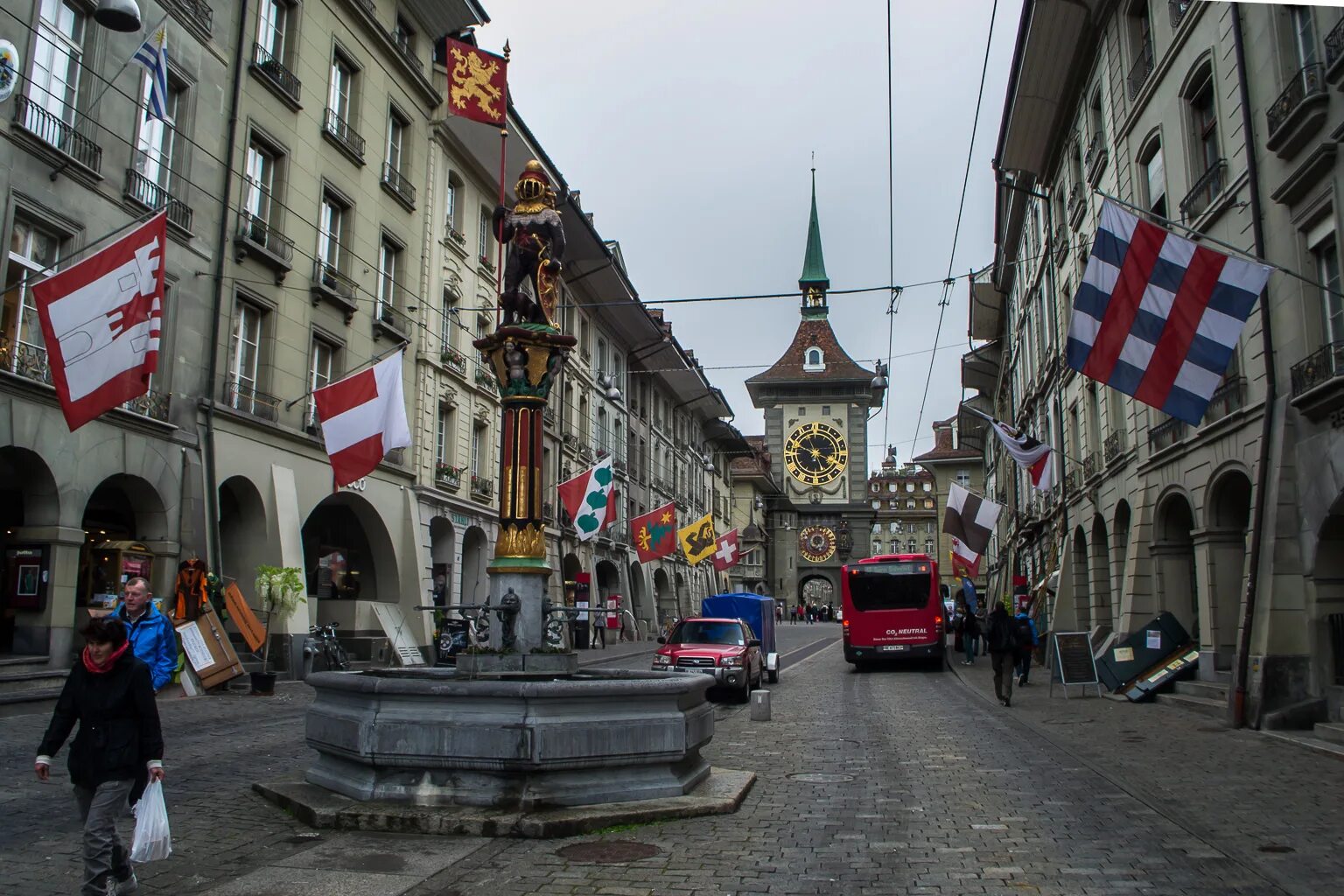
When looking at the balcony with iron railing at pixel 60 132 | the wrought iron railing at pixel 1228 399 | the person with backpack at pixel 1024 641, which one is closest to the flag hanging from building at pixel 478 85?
the balcony with iron railing at pixel 60 132

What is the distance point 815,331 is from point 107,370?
282 ft

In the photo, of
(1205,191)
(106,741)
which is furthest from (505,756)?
(1205,191)

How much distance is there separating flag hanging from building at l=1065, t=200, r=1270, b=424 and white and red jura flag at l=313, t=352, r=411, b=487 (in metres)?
10.6

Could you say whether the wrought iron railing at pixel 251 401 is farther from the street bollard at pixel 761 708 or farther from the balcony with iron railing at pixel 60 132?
the street bollard at pixel 761 708

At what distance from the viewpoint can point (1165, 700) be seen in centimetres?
1784

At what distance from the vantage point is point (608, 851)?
22.4ft

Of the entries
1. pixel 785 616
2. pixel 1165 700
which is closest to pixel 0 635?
pixel 1165 700

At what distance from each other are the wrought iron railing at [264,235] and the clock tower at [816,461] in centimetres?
7097

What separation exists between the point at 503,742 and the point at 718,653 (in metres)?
12.5

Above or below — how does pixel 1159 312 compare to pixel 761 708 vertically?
above

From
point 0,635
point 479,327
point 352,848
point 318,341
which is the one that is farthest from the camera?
point 479,327

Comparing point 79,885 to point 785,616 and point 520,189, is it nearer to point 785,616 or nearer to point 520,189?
point 520,189

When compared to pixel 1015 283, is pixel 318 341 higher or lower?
A: lower

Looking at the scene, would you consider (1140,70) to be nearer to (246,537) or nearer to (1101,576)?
(1101,576)
